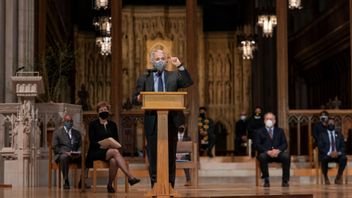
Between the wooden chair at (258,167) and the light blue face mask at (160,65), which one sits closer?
the light blue face mask at (160,65)

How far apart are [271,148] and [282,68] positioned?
3315 mm

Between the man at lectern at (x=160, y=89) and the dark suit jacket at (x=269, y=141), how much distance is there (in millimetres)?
4596

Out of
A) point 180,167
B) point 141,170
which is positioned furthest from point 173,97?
point 141,170

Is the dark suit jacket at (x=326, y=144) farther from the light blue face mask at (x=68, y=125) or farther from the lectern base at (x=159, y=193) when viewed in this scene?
the lectern base at (x=159, y=193)

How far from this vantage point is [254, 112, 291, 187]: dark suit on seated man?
44.0 ft

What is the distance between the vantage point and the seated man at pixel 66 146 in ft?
41.5

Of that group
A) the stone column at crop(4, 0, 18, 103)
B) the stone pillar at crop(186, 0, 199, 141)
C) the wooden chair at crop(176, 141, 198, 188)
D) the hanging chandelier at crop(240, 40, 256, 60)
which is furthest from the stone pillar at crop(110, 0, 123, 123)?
the hanging chandelier at crop(240, 40, 256, 60)

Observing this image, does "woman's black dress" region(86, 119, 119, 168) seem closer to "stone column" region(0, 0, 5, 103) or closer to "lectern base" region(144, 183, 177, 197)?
"lectern base" region(144, 183, 177, 197)

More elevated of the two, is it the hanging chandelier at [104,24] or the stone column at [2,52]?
the hanging chandelier at [104,24]

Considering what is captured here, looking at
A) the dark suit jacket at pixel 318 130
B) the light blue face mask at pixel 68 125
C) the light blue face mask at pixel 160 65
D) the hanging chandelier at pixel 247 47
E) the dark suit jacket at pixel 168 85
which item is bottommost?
the dark suit jacket at pixel 318 130

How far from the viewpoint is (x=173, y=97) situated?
8758 millimetres

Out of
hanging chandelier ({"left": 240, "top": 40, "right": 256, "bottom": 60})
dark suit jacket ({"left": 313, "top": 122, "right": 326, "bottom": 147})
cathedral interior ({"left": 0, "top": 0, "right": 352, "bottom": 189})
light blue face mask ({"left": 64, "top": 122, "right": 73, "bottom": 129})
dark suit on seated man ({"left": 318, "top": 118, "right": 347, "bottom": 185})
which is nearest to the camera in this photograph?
light blue face mask ({"left": 64, "top": 122, "right": 73, "bottom": 129})

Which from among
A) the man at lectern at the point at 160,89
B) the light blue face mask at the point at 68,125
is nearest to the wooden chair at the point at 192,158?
the light blue face mask at the point at 68,125

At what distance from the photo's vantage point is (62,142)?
1282 centimetres
